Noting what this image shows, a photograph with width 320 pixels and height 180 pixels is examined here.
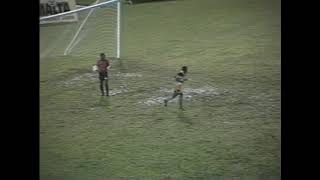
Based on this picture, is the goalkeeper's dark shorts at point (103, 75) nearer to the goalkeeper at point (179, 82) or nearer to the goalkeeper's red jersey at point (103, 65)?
the goalkeeper's red jersey at point (103, 65)

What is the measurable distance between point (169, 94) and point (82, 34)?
2.01 ft

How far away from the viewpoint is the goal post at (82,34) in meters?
3.30

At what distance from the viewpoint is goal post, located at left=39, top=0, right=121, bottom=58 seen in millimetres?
3305

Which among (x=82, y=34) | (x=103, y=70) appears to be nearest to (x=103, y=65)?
(x=103, y=70)

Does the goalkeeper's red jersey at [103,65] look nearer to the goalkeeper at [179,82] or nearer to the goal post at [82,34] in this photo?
the goal post at [82,34]

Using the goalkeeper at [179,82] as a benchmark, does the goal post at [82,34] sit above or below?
above

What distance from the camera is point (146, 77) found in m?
3.28

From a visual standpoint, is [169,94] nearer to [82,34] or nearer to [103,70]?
[103,70]

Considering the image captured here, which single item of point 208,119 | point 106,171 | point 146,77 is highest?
point 146,77

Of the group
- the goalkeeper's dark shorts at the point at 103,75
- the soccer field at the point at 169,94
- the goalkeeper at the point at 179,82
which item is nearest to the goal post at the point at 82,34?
the soccer field at the point at 169,94

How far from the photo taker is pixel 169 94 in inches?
128
